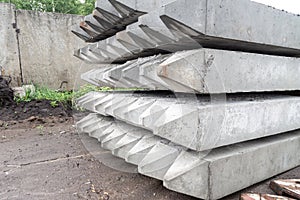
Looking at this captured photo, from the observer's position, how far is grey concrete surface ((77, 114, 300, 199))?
42.5 inches

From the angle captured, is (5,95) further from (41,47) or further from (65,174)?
(65,174)

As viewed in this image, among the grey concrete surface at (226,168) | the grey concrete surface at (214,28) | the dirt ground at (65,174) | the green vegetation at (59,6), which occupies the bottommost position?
the dirt ground at (65,174)

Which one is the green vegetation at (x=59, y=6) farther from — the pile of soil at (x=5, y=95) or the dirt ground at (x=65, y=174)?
the dirt ground at (x=65, y=174)

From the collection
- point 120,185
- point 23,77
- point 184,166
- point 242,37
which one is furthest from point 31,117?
point 242,37

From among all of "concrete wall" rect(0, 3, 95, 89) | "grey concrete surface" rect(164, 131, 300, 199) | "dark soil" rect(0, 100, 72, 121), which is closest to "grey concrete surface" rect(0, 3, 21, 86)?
"concrete wall" rect(0, 3, 95, 89)

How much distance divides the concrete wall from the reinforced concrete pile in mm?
4026

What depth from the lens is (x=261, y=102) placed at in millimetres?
1279

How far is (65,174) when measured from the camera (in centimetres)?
154

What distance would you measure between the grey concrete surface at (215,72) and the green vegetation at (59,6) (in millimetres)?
14730

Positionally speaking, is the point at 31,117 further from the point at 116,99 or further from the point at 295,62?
the point at 295,62

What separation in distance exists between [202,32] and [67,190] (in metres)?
1.16

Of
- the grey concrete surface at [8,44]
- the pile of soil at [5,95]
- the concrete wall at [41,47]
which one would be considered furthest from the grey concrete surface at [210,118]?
the grey concrete surface at [8,44]

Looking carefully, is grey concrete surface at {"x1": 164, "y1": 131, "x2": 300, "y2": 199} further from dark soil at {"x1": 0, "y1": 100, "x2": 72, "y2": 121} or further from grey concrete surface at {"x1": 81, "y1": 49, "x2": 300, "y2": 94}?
dark soil at {"x1": 0, "y1": 100, "x2": 72, "y2": 121}

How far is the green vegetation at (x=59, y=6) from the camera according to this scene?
1443cm
